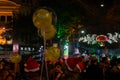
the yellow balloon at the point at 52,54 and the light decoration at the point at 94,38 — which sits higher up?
the light decoration at the point at 94,38

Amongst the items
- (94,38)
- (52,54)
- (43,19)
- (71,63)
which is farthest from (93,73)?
(94,38)

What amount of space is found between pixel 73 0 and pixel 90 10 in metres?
2.76

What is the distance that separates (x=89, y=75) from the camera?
14.7 meters

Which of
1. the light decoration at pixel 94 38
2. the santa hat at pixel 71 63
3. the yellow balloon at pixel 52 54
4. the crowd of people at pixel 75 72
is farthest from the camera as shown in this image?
the light decoration at pixel 94 38

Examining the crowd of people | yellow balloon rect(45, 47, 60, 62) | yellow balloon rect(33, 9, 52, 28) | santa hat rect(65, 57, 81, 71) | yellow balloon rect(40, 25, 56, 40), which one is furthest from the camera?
santa hat rect(65, 57, 81, 71)

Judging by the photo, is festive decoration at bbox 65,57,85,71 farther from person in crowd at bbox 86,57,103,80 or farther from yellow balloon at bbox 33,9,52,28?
yellow balloon at bbox 33,9,52,28

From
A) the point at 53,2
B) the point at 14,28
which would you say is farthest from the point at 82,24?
the point at 14,28

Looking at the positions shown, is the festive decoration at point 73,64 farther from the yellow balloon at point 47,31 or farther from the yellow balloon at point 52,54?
the yellow balloon at point 47,31

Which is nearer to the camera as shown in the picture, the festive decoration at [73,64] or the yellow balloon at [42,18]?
the yellow balloon at [42,18]

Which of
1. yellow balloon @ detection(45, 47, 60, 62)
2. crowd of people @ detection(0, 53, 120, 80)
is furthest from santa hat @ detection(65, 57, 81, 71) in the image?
yellow balloon @ detection(45, 47, 60, 62)

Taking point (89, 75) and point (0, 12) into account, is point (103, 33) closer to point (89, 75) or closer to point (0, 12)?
point (0, 12)

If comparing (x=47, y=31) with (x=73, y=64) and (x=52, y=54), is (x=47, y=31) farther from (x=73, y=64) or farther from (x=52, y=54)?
(x=73, y=64)

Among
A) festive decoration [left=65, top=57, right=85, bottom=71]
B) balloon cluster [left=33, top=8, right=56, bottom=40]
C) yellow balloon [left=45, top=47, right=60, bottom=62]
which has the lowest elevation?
festive decoration [left=65, top=57, right=85, bottom=71]

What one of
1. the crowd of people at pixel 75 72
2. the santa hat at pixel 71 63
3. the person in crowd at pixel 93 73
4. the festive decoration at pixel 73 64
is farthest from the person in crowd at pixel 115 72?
the santa hat at pixel 71 63
